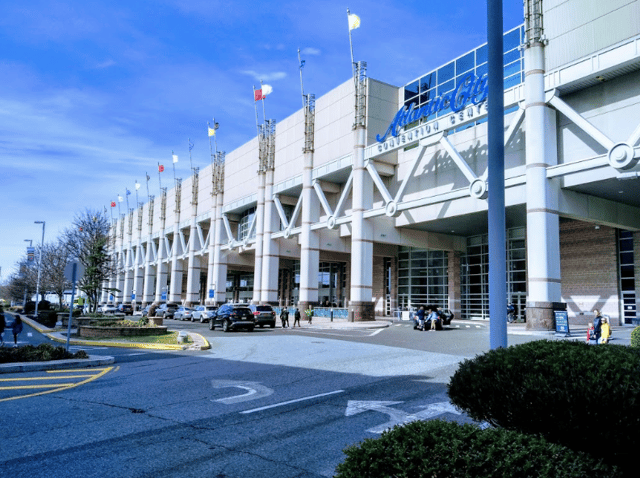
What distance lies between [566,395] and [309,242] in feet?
139

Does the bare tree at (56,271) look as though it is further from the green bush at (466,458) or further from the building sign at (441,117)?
the green bush at (466,458)

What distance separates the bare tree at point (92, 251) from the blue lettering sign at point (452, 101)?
2158cm

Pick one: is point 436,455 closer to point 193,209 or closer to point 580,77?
point 580,77

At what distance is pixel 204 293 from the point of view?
320ft

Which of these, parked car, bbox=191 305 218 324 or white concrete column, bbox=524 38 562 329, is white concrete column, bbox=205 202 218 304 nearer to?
parked car, bbox=191 305 218 324

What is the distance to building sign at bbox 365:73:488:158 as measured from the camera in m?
30.5

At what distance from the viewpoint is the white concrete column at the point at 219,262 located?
202 ft

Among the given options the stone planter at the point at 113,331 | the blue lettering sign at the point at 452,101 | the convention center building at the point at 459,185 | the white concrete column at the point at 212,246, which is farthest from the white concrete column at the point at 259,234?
the stone planter at the point at 113,331

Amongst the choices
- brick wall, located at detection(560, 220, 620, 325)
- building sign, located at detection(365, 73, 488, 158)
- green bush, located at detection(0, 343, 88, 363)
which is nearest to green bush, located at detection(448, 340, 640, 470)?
green bush, located at detection(0, 343, 88, 363)

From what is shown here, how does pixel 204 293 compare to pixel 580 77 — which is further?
pixel 204 293

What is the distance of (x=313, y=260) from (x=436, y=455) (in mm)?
42960

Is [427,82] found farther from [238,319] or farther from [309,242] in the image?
[238,319]

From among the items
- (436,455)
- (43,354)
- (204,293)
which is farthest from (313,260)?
(204,293)

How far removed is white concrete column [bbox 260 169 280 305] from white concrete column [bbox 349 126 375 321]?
551 inches
